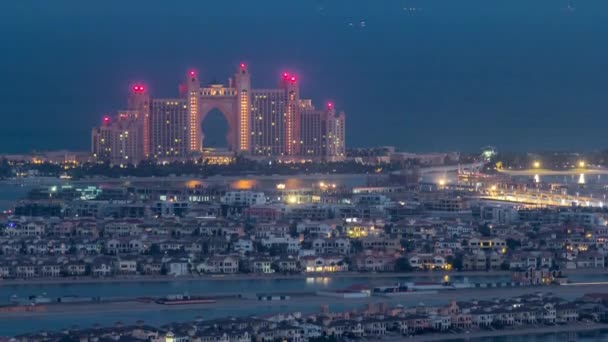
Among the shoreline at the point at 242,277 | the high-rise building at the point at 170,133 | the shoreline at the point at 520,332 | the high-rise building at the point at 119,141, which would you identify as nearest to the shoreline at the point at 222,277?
the shoreline at the point at 242,277

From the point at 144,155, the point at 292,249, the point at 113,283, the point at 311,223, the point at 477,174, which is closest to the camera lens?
the point at 113,283

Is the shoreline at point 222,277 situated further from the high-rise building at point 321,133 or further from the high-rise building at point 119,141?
the high-rise building at point 321,133

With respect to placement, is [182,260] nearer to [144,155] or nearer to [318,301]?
[318,301]

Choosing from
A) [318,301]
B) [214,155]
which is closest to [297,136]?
[214,155]

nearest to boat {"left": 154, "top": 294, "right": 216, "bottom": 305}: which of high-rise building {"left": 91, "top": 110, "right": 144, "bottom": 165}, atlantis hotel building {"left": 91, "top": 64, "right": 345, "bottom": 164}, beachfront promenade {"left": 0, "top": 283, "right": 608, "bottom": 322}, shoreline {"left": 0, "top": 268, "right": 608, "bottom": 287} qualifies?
beachfront promenade {"left": 0, "top": 283, "right": 608, "bottom": 322}

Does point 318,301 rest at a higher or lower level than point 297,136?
lower

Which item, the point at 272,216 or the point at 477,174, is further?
the point at 477,174
